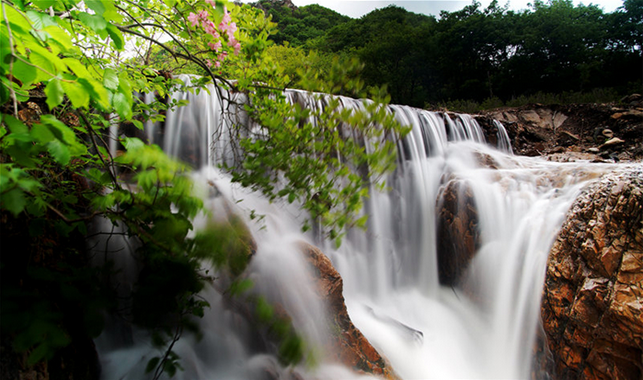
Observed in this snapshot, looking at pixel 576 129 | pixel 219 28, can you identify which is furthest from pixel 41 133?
pixel 576 129

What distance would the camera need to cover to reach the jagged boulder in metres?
2.76

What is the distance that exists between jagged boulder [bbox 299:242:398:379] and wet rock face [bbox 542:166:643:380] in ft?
6.15

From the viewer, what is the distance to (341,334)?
2869 mm

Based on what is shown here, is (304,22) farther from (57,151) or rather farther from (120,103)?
(57,151)

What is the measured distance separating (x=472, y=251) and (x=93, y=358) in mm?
5315

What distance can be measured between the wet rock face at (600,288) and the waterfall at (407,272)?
43cm

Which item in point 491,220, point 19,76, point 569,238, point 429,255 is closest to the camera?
point 19,76

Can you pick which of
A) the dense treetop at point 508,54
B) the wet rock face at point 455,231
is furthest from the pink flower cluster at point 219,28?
the dense treetop at point 508,54

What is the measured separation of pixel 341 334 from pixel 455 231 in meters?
3.56

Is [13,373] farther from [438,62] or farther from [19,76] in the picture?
[438,62]

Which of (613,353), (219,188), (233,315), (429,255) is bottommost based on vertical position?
(429,255)

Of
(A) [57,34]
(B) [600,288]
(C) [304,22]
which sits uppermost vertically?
(C) [304,22]

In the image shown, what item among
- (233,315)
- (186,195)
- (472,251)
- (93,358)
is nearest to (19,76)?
(186,195)

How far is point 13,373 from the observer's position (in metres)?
1.29
